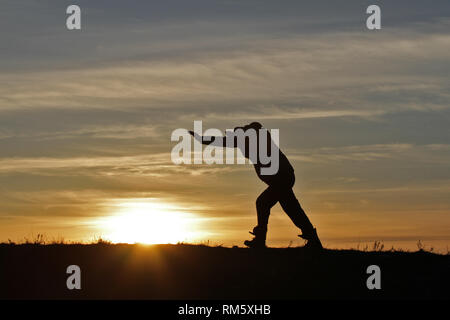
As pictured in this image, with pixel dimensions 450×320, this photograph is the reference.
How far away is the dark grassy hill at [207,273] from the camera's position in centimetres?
1905

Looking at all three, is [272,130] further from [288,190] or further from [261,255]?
[261,255]

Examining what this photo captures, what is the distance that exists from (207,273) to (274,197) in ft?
11.6

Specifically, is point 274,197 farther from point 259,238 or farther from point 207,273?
point 207,273

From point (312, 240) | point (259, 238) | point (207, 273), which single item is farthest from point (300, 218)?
point (207, 273)

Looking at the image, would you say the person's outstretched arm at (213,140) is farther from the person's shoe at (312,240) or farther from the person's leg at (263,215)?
the person's shoe at (312,240)

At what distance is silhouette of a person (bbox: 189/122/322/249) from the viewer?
74.7 feet

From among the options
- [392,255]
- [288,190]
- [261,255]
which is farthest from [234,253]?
[392,255]

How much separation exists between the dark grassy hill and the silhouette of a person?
64 centimetres

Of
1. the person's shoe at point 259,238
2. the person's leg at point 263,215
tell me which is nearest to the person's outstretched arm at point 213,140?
the person's leg at point 263,215

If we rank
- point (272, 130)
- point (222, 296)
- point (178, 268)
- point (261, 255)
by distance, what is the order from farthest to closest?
point (272, 130), point (261, 255), point (178, 268), point (222, 296)
